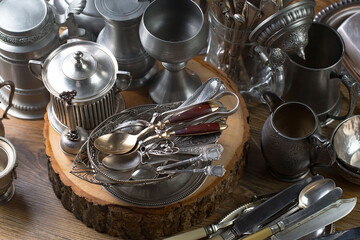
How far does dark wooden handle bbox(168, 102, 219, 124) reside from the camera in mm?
1207

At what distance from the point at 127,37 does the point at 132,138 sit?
0.82ft

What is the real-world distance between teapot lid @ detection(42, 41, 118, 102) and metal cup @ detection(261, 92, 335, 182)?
1.04 feet

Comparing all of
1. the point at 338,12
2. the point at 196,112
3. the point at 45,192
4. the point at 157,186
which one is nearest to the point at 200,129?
the point at 196,112

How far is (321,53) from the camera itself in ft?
4.73

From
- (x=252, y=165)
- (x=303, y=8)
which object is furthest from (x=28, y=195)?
(x=303, y=8)

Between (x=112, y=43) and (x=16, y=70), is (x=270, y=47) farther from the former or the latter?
(x=16, y=70)

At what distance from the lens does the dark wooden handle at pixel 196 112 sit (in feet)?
3.96

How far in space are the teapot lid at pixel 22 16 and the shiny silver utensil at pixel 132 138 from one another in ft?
0.94

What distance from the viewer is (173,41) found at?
1.33m

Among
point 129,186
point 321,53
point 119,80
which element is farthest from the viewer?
point 321,53

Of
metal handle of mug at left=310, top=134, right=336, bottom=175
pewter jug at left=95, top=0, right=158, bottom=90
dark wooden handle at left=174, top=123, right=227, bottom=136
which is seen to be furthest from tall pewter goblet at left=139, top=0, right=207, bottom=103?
metal handle of mug at left=310, top=134, right=336, bottom=175

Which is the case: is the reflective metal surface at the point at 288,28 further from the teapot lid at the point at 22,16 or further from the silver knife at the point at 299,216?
the teapot lid at the point at 22,16

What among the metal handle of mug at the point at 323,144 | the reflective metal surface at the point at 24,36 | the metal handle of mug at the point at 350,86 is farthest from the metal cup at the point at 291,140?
the reflective metal surface at the point at 24,36

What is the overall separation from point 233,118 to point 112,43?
290 mm
